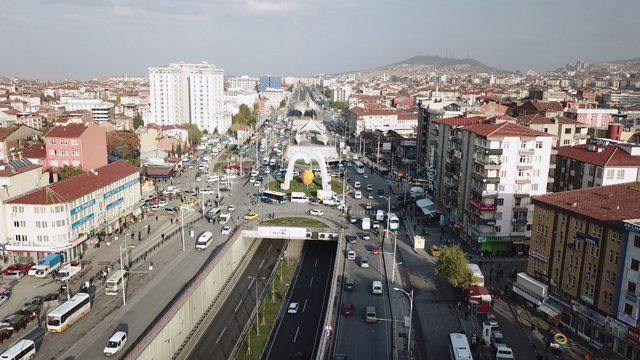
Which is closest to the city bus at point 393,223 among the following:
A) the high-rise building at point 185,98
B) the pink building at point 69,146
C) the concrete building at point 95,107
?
the pink building at point 69,146

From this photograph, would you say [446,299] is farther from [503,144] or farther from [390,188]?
[390,188]

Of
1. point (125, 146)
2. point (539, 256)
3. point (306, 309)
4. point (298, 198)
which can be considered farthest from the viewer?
point (125, 146)

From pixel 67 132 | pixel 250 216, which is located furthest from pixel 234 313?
pixel 67 132

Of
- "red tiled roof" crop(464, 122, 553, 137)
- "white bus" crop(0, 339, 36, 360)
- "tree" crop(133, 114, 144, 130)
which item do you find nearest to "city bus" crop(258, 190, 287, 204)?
"red tiled roof" crop(464, 122, 553, 137)

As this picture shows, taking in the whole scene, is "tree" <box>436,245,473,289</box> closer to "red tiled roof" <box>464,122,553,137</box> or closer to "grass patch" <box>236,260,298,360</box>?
"grass patch" <box>236,260,298,360</box>

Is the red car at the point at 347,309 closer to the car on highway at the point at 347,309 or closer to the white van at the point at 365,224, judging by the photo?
the car on highway at the point at 347,309

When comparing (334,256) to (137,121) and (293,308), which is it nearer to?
(293,308)

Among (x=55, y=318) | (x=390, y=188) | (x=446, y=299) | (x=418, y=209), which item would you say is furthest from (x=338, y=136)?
(x=55, y=318)
